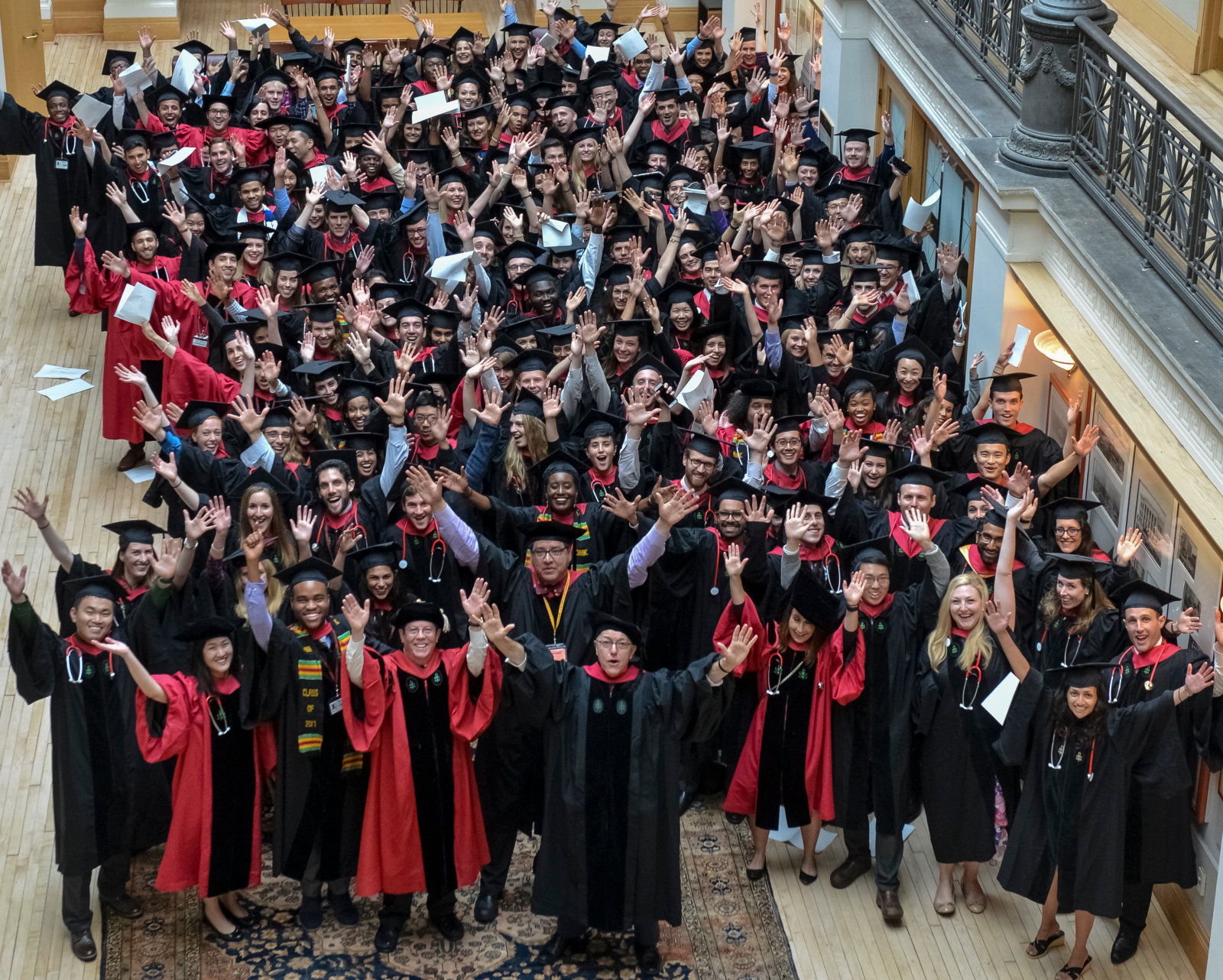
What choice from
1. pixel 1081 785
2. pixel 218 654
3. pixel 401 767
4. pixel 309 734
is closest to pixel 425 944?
pixel 401 767

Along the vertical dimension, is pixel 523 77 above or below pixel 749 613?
above

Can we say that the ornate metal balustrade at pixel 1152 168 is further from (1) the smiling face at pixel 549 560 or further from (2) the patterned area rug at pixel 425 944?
(2) the patterned area rug at pixel 425 944

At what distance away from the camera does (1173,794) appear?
676cm

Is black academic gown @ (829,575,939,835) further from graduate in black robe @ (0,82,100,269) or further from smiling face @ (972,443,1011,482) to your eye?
graduate in black robe @ (0,82,100,269)

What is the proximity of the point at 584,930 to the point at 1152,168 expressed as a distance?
4.57 meters

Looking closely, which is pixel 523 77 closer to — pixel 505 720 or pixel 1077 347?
pixel 1077 347

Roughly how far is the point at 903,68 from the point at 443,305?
4.39 m

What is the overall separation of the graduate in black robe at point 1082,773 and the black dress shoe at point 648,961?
1616 millimetres

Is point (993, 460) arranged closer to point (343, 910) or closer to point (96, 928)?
point (343, 910)

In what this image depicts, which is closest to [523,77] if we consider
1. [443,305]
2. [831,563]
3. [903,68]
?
[903,68]

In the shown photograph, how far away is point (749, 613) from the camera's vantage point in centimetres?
721

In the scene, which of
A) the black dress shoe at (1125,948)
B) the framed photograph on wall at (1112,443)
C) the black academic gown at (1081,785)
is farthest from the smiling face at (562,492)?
the black dress shoe at (1125,948)

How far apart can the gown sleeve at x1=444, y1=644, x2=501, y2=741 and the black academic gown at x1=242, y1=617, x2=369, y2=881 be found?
46 centimetres

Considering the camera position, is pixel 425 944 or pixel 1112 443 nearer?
pixel 425 944
